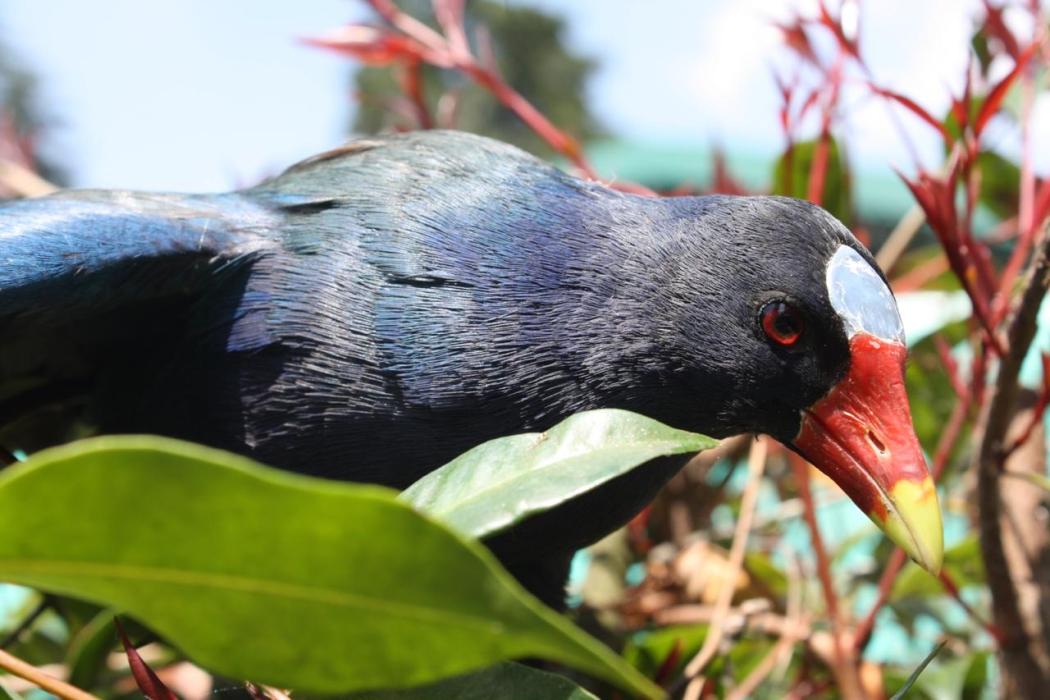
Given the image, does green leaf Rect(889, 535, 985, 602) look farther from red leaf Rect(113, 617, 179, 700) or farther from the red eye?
red leaf Rect(113, 617, 179, 700)

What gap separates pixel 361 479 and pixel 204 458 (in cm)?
71

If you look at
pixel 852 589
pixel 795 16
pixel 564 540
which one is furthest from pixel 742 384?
pixel 852 589

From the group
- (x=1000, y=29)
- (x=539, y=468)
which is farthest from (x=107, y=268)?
(x=1000, y=29)

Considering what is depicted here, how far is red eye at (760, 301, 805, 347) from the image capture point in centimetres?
116

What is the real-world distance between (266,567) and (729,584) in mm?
1002

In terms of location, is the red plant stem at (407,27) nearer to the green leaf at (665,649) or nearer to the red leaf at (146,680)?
the green leaf at (665,649)

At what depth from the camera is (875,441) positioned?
3.67 ft

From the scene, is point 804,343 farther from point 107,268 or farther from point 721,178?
point 107,268

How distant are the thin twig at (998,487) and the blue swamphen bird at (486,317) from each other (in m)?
0.11

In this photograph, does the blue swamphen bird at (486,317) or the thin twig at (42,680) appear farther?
the blue swamphen bird at (486,317)

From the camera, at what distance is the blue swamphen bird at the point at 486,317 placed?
1.15m

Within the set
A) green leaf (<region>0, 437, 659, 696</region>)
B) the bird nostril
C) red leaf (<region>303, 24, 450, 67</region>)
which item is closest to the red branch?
red leaf (<region>303, 24, 450, 67</region>)

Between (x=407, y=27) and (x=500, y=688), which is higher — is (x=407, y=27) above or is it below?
above

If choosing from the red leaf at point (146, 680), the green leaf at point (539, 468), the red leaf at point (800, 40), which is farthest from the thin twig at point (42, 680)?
the red leaf at point (800, 40)
